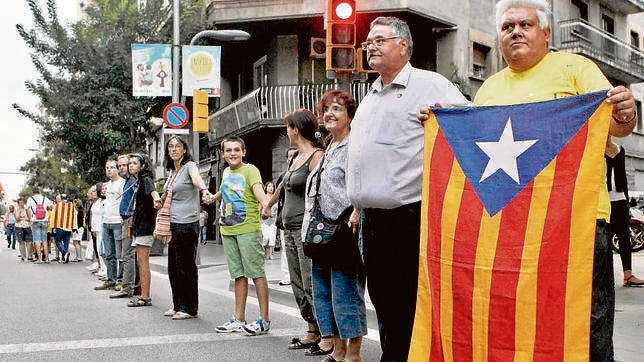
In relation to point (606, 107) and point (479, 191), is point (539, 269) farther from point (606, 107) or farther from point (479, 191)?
point (606, 107)

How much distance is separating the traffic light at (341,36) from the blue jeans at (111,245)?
160 inches

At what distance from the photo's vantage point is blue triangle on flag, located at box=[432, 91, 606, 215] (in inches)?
120

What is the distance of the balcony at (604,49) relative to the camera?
25.6 metres

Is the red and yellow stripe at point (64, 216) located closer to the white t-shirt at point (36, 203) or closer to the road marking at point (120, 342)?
the white t-shirt at point (36, 203)

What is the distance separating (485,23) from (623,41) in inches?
354

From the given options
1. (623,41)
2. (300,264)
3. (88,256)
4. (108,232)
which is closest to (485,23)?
(623,41)

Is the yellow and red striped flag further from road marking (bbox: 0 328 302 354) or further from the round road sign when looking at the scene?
road marking (bbox: 0 328 302 354)

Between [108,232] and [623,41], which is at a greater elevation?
[623,41]

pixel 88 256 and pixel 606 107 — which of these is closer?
pixel 606 107

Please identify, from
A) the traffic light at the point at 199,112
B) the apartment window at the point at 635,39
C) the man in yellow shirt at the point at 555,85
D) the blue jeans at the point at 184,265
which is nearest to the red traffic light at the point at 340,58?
the blue jeans at the point at 184,265

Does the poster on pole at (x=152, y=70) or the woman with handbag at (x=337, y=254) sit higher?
the poster on pole at (x=152, y=70)

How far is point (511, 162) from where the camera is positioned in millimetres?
3141

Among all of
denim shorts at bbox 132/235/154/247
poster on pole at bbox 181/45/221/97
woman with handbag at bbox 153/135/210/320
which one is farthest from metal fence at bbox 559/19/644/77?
woman with handbag at bbox 153/135/210/320

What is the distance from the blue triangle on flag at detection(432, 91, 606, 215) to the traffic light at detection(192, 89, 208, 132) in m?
11.1
